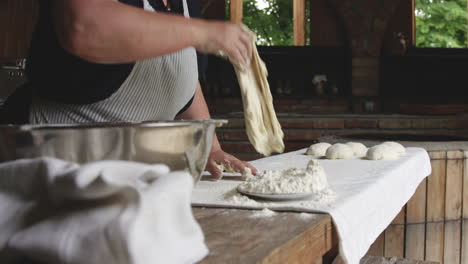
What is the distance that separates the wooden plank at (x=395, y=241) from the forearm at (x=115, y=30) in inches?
83.7

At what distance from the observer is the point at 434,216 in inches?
113

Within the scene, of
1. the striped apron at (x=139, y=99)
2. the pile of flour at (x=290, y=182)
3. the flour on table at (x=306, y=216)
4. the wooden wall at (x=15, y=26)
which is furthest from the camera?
the wooden wall at (x=15, y=26)

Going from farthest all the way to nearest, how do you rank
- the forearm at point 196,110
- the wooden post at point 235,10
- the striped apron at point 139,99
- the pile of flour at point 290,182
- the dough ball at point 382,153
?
the wooden post at point 235,10 < the dough ball at point 382,153 < the forearm at point 196,110 < the striped apron at point 139,99 < the pile of flour at point 290,182

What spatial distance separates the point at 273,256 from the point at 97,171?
0.32 m

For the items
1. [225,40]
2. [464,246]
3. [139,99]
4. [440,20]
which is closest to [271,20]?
[440,20]

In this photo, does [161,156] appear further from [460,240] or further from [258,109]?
[460,240]

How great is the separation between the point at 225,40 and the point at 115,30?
0.21m

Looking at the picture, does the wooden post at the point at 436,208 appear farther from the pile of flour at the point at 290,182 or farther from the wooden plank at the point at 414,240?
the pile of flour at the point at 290,182

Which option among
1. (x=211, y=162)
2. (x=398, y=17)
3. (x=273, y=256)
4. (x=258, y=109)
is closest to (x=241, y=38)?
(x=258, y=109)

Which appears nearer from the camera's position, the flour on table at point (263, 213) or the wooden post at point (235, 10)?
the flour on table at point (263, 213)

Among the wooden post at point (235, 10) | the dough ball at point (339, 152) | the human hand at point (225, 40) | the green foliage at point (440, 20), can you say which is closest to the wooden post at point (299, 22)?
the wooden post at point (235, 10)

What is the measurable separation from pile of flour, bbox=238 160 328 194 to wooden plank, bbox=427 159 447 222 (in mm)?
1664

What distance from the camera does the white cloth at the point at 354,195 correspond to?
1.18 metres

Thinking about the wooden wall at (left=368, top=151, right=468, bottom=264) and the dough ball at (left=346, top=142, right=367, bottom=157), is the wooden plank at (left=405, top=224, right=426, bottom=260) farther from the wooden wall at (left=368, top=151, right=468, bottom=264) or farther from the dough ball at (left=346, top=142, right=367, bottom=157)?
the dough ball at (left=346, top=142, right=367, bottom=157)
